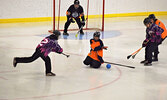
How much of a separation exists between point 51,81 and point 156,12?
36.5ft

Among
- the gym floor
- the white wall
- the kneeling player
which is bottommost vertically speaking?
the gym floor

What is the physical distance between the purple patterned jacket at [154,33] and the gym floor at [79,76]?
590 millimetres

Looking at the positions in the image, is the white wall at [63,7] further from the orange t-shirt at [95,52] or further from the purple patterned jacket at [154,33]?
the purple patterned jacket at [154,33]

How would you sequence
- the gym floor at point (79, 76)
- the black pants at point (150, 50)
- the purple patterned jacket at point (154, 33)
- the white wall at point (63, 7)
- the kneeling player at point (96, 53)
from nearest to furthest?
the gym floor at point (79, 76)
the kneeling player at point (96, 53)
the purple patterned jacket at point (154, 33)
the black pants at point (150, 50)
the white wall at point (63, 7)

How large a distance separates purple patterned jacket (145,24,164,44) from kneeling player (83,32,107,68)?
1.13 m

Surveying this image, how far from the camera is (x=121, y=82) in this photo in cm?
707

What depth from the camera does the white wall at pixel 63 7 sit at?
1403 cm

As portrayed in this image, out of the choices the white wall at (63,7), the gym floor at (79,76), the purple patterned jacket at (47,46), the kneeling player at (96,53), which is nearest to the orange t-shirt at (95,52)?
the kneeling player at (96,53)

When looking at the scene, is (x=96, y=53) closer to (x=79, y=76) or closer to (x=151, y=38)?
(x=79, y=76)

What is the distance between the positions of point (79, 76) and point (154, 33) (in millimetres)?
1985

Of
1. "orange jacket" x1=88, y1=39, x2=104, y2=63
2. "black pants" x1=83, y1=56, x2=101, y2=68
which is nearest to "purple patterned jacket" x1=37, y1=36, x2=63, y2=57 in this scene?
"orange jacket" x1=88, y1=39, x2=104, y2=63

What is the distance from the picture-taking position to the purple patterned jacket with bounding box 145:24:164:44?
8.11m

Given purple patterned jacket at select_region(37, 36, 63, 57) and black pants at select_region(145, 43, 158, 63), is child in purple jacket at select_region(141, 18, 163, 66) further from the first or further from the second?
purple patterned jacket at select_region(37, 36, 63, 57)

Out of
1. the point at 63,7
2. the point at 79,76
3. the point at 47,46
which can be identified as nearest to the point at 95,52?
the point at 79,76
